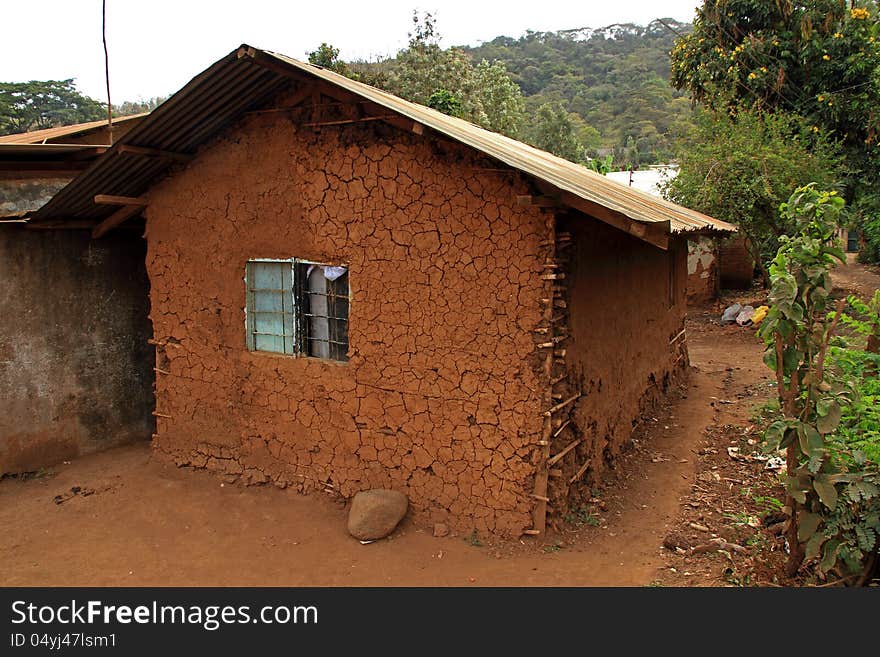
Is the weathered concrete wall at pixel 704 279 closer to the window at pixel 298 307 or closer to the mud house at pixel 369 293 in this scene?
the mud house at pixel 369 293

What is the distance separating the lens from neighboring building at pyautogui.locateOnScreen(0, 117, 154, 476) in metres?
7.22

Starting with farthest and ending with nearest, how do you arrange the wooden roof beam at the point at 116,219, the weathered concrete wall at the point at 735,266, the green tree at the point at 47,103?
the green tree at the point at 47,103
the weathered concrete wall at the point at 735,266
the wooden roof beam at the point at 116,219

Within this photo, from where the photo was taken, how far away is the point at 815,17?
16.9 m

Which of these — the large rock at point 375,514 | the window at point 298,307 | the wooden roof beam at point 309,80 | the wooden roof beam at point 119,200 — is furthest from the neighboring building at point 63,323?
the large rock at point 375,514

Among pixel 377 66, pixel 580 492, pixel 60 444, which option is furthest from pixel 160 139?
pixel 377 66

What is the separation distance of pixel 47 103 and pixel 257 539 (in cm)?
3125

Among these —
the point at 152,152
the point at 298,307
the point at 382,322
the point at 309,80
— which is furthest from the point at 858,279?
the point at 152,152

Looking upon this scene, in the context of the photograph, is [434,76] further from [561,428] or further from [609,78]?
[609,78]

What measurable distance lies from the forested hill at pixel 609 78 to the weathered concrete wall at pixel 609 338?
84.8ft

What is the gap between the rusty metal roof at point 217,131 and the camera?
5418 mm
